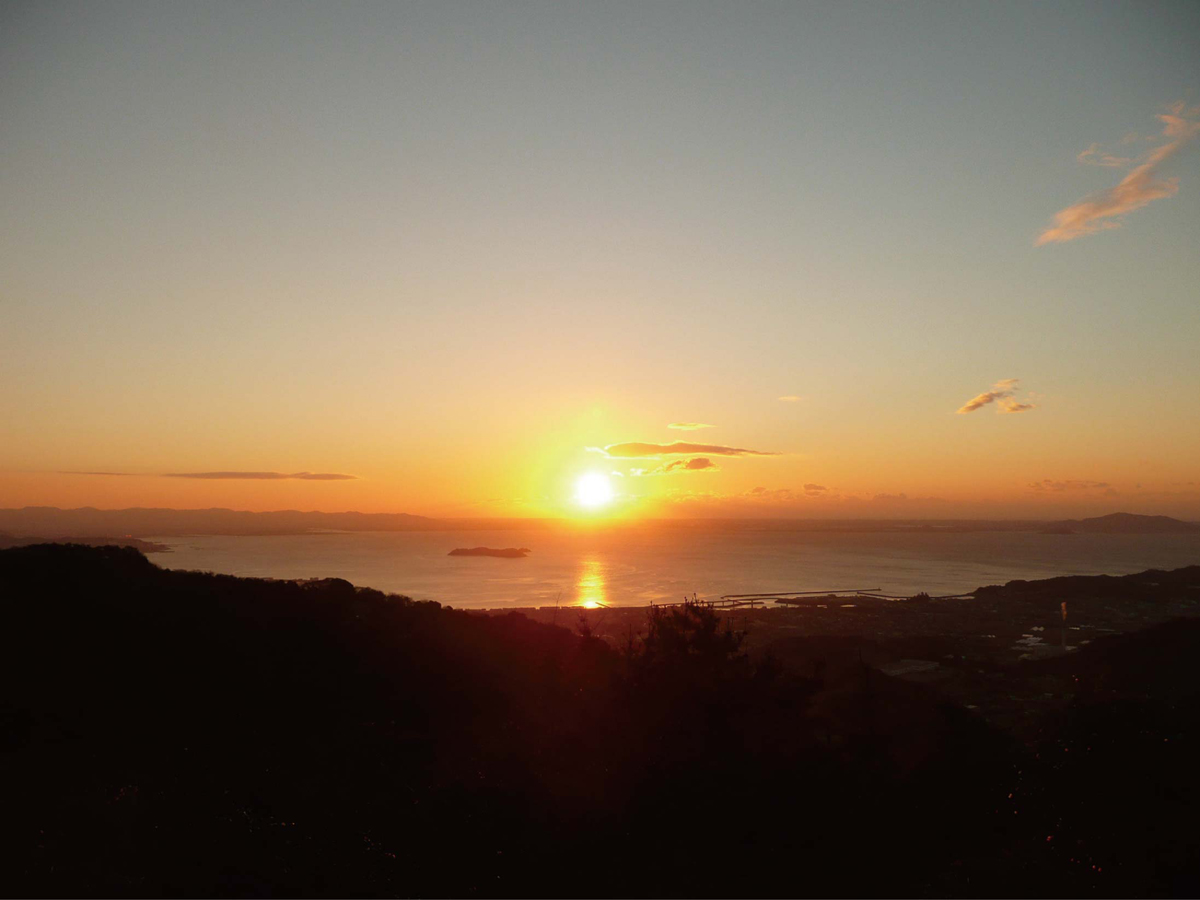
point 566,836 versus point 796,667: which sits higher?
point 566,836

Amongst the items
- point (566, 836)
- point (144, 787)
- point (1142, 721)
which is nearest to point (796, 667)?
point (1142, 721)

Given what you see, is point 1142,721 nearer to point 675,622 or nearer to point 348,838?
point 675,622

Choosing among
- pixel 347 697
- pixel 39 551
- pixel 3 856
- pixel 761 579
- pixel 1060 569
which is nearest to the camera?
pixel 3 856

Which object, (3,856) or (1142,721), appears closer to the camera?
(3,856)

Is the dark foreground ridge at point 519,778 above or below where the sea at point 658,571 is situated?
above

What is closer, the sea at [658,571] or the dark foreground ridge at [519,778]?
the dark foreground ridge at [519,778]

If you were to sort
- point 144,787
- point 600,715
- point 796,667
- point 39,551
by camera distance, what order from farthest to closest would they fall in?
point 796,667
point 39,551
point 600,715
point 144,787

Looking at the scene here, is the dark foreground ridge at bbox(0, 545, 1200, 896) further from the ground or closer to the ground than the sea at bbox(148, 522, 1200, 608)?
further from the ground

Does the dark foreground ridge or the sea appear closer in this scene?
the dark foreground ridge
